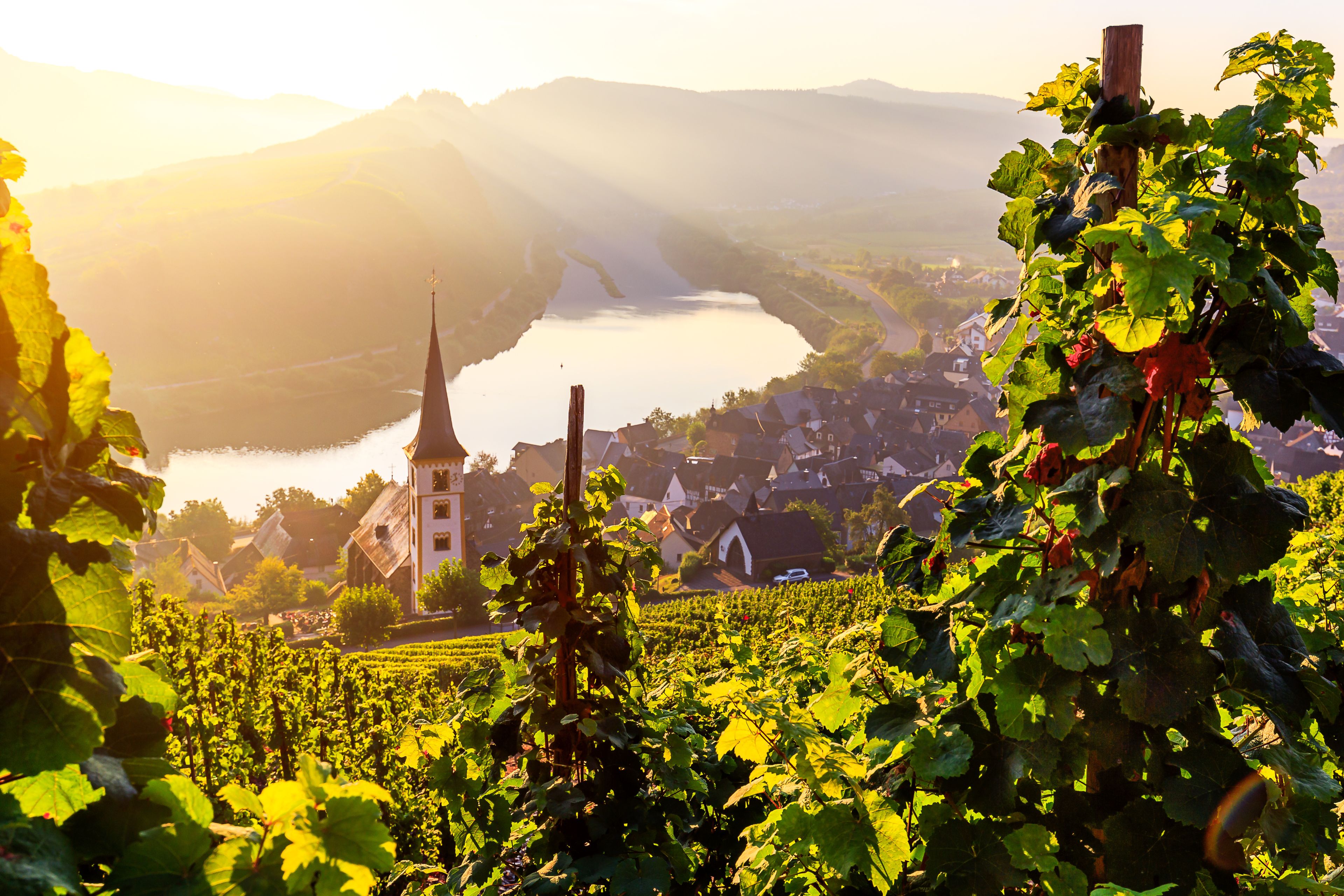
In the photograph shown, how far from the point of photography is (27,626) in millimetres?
938

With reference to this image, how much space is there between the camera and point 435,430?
39562mm

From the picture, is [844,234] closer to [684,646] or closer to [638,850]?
[684,646]

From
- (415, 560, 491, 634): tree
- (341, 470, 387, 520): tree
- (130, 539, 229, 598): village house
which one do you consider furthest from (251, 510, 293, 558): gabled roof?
(415, 560, 491, 634): tree

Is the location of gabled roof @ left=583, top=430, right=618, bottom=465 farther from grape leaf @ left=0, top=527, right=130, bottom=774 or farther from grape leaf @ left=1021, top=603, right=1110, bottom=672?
grape leaf @ left=0, top=527, right=130, bottom=774

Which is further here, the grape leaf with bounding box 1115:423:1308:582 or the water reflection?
the water reflection

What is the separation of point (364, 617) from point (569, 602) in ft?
107

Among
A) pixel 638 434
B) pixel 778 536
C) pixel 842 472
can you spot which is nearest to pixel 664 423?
pixel 638 434

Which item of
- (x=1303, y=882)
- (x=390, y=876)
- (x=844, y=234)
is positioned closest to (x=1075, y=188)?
(x=1303, y=882)

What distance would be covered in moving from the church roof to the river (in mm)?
27682

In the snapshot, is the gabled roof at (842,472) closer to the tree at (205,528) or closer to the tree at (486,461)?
the tree at (486,461)

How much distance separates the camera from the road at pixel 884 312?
366ft

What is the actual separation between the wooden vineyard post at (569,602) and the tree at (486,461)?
60.6 metres

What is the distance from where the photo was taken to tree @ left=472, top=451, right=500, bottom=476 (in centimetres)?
6431

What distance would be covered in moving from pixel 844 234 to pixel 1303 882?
18759 centimetres
